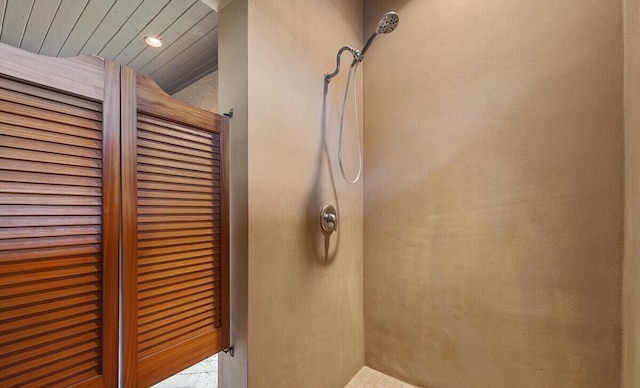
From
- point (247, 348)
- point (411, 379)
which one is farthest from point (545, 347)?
point (247, 348)

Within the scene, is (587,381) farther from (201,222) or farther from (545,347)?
(201,222)

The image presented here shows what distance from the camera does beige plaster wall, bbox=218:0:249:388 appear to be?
2.91ft

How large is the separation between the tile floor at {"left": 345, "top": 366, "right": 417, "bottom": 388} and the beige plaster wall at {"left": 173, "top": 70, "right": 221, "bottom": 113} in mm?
1868

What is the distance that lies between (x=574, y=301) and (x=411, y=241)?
655 millimetres

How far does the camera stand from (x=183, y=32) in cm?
129

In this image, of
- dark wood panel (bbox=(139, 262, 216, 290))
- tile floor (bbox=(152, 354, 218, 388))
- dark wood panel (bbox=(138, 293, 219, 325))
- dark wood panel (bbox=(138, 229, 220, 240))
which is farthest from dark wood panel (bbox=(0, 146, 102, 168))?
tile floor (bbox=(152, 354, 218, 388))

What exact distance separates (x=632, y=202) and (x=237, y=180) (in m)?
1.36

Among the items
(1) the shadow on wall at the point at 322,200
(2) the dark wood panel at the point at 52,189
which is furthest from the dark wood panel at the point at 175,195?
(1) the shadow on wall at the point at 322,200

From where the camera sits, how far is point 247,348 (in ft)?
2.86

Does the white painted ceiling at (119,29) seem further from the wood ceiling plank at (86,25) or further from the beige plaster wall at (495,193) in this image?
the beige plaster wall at (495,193)

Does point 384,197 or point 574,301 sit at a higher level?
point 384,197

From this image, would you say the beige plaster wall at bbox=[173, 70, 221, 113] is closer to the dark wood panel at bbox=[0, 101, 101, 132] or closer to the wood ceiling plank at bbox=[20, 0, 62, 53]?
the wood ceiling plank at bbox=[20, 0, 62, 53]

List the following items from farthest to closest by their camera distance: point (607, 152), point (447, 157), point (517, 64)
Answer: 1. point (447, 157)
2. point (517, 64)
3. point (607, 152)

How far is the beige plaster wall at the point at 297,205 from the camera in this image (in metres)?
0.92
